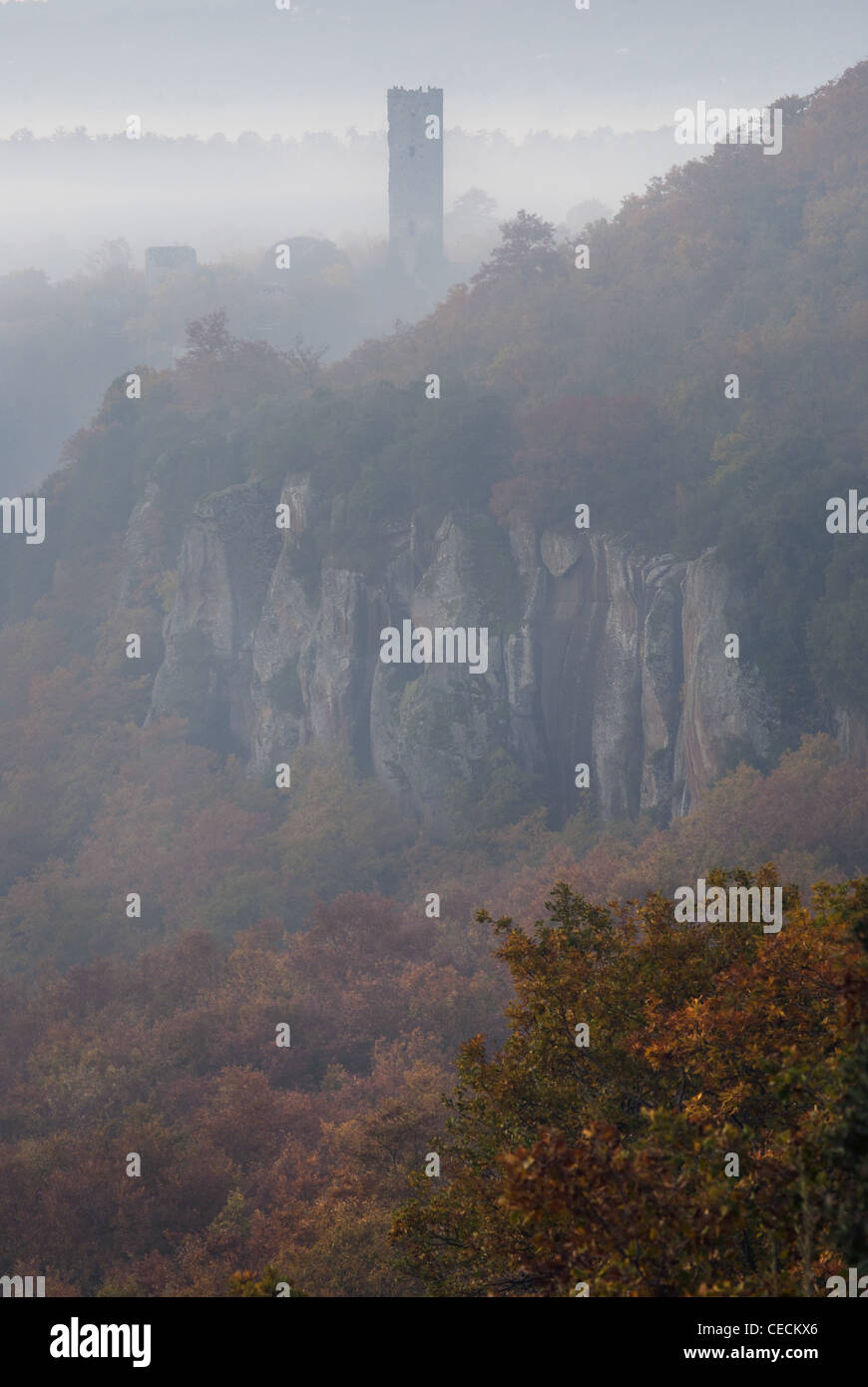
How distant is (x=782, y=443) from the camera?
42.1m

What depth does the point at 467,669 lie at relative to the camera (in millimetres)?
49750

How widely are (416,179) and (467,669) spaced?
67.2 m

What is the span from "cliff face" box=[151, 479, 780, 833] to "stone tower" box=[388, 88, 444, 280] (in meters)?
53.2

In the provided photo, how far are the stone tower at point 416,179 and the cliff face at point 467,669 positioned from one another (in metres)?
53.2

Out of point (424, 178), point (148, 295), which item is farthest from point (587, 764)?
point (148, 295)

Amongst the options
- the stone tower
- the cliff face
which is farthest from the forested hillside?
the stone tower

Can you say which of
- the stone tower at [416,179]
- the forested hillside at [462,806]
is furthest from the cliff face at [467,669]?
the stone tower at [416,179]

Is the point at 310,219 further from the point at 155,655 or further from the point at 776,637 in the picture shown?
the point at 776,637

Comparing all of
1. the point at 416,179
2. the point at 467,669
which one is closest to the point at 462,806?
the point at 467,669

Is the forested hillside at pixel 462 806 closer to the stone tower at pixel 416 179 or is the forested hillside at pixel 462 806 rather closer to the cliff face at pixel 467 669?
the cliff face at pixel 467 669

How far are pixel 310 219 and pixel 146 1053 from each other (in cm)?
13200

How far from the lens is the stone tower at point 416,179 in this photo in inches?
3848

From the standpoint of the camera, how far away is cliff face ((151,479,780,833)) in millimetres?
42281

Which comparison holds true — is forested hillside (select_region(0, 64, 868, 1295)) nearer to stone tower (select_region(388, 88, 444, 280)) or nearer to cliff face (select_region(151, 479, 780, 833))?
cliff face (select_region(151, 479, 780, 833))
